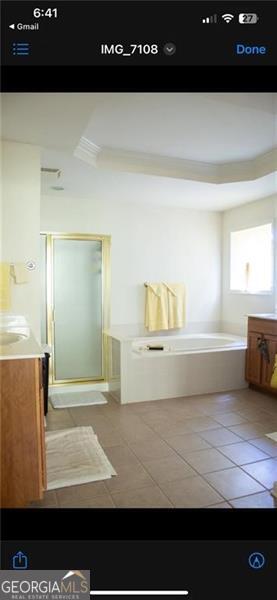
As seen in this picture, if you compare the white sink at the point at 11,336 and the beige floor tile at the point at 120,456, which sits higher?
the white sink at the point at 11,336

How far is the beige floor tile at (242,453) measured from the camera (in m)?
2.14

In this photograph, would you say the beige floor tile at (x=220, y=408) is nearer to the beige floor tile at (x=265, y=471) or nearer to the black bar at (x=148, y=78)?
the beige floor tile at (x=265, y=471)

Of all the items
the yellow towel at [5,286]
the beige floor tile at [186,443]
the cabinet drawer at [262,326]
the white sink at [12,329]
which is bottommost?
the beige floor tile at [186,443]

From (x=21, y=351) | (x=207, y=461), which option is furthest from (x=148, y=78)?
(x=207, y=461)

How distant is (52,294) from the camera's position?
3791 millimetres

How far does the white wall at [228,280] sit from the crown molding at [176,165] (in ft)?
2.53

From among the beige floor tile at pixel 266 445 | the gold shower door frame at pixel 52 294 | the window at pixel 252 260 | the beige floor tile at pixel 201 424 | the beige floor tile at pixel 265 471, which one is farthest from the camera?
the window at pixel 252 260

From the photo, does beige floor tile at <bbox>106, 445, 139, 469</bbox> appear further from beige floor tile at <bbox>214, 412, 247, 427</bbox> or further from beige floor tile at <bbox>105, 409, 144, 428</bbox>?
beige floor tile at <bbox>214, 412, 247, 427</bbox>

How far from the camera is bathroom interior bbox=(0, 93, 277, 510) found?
5.84 feet

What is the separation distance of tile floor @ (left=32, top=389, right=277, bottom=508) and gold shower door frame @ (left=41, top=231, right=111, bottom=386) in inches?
26.6

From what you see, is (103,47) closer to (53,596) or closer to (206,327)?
(53,596)

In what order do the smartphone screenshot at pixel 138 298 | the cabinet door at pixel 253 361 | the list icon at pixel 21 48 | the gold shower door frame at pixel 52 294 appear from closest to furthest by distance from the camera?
1. the smartphone screenshot at pixel 138 298
2. the list icon at pixel 21 48
3. the cabinet door at pixel 253 361
4. the gold shower door frame at pixel 52 294

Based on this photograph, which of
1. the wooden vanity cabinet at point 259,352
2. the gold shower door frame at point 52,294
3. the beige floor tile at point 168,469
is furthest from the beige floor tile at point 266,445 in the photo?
the gold shower door frame at point 52,294

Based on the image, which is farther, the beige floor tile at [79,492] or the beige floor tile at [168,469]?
the beige floor tile at [168,469]
